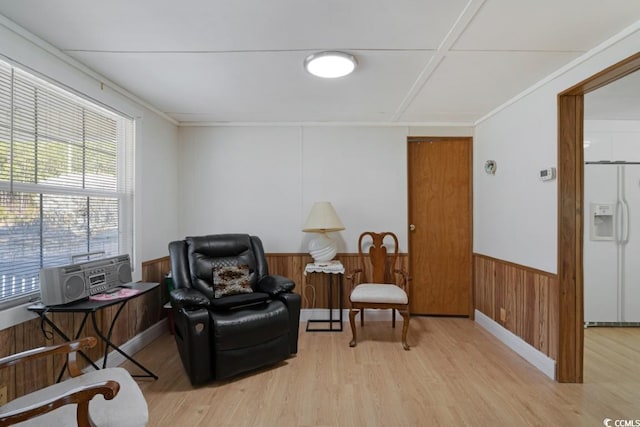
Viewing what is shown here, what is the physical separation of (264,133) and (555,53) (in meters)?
2.78

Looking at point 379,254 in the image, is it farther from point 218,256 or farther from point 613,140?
point 613,140

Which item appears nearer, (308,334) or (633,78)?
(633,78)

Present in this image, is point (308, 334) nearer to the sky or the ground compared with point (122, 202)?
nearer to the ground

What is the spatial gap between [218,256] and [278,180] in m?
1.19

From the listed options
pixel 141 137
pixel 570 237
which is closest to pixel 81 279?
pixel 141 137

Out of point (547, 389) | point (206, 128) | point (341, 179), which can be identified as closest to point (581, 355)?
point (547, 389)

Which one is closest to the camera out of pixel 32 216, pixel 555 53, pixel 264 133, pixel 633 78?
pixel 32 216

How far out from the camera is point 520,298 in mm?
2791

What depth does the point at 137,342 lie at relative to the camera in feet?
9.44

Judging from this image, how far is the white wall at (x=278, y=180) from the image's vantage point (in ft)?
12.2

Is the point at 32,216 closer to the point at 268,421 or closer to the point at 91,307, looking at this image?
the point at 91,307

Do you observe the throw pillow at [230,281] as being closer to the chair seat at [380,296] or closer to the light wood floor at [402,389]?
the light wood floor at [402,389]

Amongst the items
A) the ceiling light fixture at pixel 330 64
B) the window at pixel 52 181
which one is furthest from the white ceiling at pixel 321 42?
the window at pixel 52 181

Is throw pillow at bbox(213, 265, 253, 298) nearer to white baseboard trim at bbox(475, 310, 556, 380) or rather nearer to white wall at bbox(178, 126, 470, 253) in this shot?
white wall at bbox(178, 126, 470, 253)
